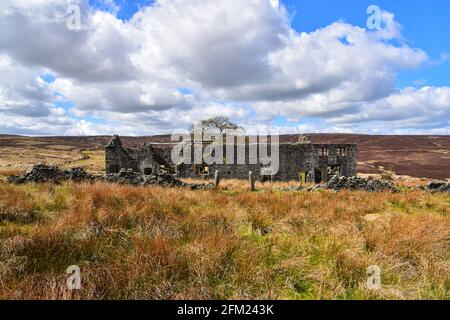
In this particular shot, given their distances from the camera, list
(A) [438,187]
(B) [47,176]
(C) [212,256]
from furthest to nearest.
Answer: (A) [438,187], (B) [47,176], (C) [212,256]

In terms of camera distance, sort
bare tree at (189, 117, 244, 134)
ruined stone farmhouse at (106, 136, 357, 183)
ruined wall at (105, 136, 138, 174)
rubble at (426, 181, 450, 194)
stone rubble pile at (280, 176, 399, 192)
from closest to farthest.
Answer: stone rubble pile at (280, 176, 399, 192) → rubble at (426, 181, 450, 194) → ruined stone farmhouse at (106, 136, 357, 183) → ruined wall at (105, 136, 138, 174) → bare tree at (189, 117, 244, 134)

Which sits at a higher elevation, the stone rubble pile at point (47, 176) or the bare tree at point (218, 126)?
the bare tree at point (218, 126)

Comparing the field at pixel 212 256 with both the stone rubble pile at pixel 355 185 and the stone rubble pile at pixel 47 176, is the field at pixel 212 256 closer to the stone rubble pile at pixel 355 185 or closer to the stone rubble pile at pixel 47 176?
the stone rubble pile at pixel 47 176

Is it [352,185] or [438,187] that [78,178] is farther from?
[438,187]

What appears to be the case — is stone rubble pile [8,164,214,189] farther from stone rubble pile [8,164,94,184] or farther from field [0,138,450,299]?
field [0,138,450,299]

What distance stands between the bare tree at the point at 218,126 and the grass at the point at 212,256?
5490 cm

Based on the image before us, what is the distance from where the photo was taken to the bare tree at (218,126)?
61.2m

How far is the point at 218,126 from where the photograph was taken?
6150 centimetres

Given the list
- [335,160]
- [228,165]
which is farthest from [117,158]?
A: [335,160]

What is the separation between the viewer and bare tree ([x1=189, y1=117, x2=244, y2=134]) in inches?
2411

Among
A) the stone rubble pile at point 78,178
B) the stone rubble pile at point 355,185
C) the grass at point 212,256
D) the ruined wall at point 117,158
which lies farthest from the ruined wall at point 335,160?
the grass at point 212,256

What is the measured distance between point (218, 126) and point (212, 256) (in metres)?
58.1

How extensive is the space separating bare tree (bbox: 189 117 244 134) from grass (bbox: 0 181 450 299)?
54895mm

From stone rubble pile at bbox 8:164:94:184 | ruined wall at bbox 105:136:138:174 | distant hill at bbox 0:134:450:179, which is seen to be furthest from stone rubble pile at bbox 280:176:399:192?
distant hill at bbox 0:134:450:179
